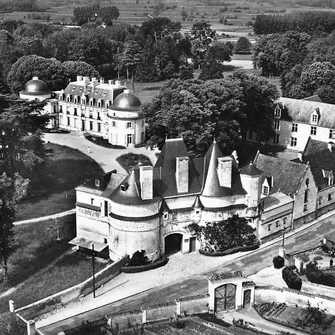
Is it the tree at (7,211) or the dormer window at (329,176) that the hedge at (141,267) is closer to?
the tree at (7,211)

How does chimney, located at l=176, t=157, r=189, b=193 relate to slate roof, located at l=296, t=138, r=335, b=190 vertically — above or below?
above

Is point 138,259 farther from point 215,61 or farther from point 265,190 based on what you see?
point 215,61

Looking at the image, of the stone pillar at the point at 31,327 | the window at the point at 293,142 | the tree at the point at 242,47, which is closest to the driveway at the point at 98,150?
the window at the point at 293,142

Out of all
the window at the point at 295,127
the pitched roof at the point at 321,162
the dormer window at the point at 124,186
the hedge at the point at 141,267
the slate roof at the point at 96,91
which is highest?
the slate roof at the point at 96,91

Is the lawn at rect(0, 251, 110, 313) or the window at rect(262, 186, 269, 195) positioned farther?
the window at rect(262, 186, 269, 195)

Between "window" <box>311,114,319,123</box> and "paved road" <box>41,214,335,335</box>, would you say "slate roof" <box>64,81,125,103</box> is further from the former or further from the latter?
"paved road" <box>41,214,335,335</box>

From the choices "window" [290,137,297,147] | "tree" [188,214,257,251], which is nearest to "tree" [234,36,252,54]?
"window" [290,137,297,147]
